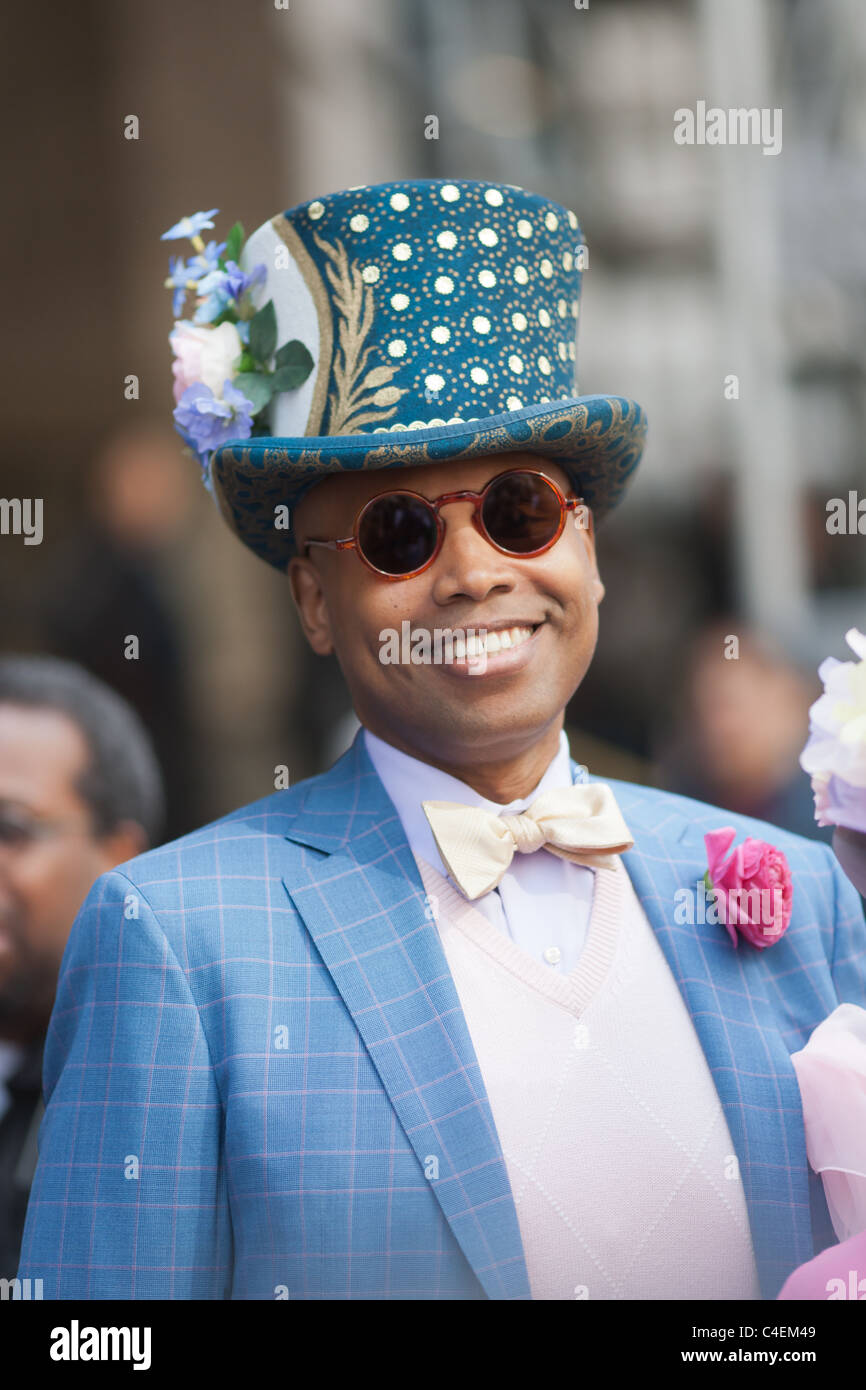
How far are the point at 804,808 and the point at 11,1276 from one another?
8.06 ft

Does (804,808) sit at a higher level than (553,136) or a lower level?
lower

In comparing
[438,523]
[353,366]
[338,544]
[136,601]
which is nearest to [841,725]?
[438,523]

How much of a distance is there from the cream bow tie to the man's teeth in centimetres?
25

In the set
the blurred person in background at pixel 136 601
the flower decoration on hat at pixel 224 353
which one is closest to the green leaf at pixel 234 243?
the flower decoration on hat at pixel 224 353

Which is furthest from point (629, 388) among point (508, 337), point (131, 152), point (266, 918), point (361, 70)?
point (266, 918)

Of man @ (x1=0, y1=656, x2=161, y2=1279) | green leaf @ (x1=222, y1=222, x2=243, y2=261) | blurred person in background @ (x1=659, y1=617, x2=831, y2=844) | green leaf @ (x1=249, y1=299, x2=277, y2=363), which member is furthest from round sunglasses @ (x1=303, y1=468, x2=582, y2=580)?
blurred person in background @ (x1=659, y1=617, x2=831, y2=844)

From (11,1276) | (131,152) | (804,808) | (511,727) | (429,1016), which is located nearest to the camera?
(429,1016)

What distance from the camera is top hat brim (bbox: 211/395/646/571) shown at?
7.00 feet

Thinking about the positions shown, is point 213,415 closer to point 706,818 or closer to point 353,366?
point 353,366

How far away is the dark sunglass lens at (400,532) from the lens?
219 cm

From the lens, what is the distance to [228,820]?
7.75ft

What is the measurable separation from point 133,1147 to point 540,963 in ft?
2.04

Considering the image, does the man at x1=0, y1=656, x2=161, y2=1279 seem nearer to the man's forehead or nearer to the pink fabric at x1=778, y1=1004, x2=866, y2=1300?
the man's forehead

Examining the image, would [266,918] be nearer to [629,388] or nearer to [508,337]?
[508,337]
